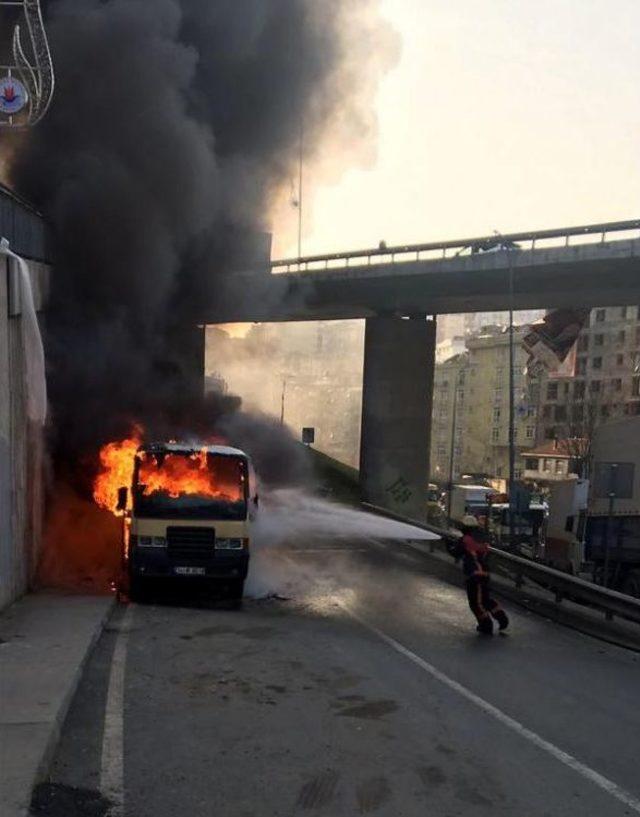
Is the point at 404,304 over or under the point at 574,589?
over

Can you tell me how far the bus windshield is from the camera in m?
11.1

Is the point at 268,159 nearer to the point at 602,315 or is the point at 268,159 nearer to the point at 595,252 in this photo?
the point at 595,252

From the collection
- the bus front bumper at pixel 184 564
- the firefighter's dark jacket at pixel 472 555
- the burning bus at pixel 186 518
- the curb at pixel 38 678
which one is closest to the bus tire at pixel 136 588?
the burning bus at pixel 186 518

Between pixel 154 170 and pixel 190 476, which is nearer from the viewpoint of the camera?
pixel 190 476

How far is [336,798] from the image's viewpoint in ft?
15.3

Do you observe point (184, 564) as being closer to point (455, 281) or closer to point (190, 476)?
point (190, 476)

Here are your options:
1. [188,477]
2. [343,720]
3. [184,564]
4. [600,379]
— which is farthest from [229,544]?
[600,379]

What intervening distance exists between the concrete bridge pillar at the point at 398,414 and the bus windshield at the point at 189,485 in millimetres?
20166

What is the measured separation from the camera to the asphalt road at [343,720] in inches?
184

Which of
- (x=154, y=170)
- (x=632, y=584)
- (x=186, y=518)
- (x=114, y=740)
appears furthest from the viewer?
(x=154, y=170)

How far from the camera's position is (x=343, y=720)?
6109 mm

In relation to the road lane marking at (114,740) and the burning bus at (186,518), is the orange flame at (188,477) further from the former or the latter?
the road lane marking at (114,740)

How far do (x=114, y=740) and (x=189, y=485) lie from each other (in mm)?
5948

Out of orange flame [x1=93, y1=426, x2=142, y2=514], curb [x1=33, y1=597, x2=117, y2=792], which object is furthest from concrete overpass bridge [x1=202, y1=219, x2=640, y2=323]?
curb [x1=33, y1=597, x2=117, y2=792]
